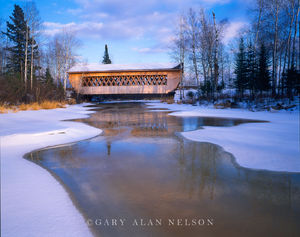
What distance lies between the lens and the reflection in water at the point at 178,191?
1894mm

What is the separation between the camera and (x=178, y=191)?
2566mm

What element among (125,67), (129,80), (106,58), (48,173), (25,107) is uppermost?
(106,58)

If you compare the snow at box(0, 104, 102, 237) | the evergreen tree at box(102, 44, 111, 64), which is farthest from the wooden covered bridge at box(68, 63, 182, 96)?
the evergreen tree at box(102, 44, 111, 64)

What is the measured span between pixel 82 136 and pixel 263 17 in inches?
782

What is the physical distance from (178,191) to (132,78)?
26767mm

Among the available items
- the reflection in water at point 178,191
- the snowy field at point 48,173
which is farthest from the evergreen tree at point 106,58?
the reflection in water at point 178,191

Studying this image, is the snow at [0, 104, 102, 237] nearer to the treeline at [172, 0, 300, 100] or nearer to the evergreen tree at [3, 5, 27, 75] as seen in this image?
the treeline at [172, 0, 300, 100]

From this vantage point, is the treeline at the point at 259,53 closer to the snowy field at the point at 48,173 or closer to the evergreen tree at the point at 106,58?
the snowy field at the point at 48,173

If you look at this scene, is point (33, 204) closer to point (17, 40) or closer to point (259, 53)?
point (259, 53)

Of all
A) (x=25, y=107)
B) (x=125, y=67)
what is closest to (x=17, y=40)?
(x=125, y=67)

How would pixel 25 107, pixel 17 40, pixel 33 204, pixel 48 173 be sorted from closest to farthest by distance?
pixel 33 204
pixel 48 173
pixel 25 107
pixel 17 40

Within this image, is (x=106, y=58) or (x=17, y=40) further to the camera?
(x=106, y=58)

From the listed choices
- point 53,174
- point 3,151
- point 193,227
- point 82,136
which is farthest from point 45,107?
point 193,227

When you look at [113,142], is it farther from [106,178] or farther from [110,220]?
[110,220]
